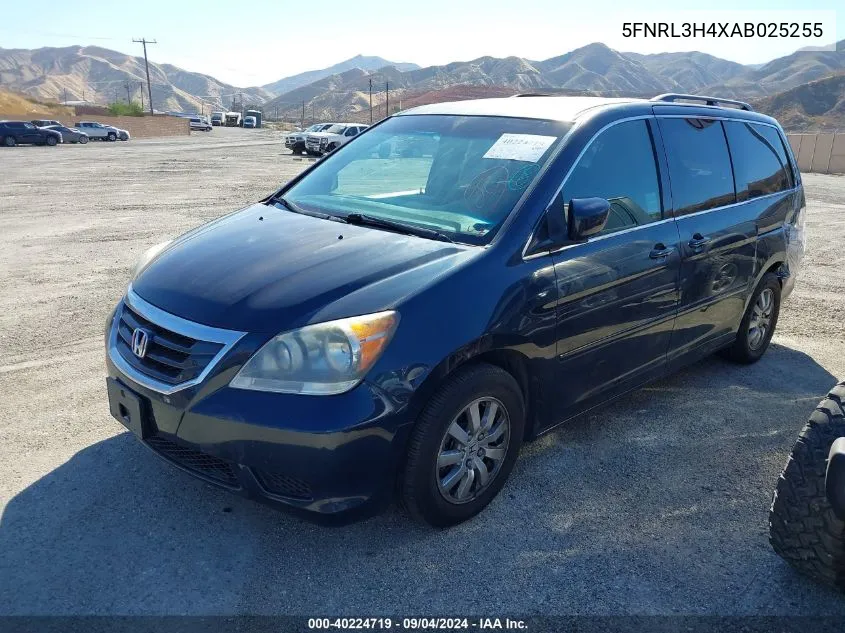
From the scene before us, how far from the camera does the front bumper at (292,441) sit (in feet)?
8.34

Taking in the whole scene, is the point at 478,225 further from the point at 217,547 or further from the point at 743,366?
the point at 743,366

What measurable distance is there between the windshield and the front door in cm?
29

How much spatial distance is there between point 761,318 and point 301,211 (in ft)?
11.7

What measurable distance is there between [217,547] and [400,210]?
1815 millimetres

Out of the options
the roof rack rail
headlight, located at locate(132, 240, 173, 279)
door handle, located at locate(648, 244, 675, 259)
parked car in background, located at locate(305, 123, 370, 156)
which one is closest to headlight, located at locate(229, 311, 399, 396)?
headlight, located at locate(132, 240, 173, 279)

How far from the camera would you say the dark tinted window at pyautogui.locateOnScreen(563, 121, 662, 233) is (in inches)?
136

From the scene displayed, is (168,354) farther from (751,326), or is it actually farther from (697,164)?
(751,326)

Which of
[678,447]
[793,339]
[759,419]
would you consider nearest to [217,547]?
[678,447]

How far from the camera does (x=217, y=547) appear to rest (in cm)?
294

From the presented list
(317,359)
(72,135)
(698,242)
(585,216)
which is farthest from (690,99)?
(72,135)

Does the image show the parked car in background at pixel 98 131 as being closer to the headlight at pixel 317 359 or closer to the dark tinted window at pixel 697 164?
the dark tinted window at pixel 697 164

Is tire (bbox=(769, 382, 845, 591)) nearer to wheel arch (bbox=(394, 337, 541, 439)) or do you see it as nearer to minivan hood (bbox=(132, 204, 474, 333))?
wheel arch (bbox=(394, 337, 541, 439))

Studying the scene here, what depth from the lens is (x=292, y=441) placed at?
8.35 feet

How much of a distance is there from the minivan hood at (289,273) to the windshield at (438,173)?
0.82 ft
